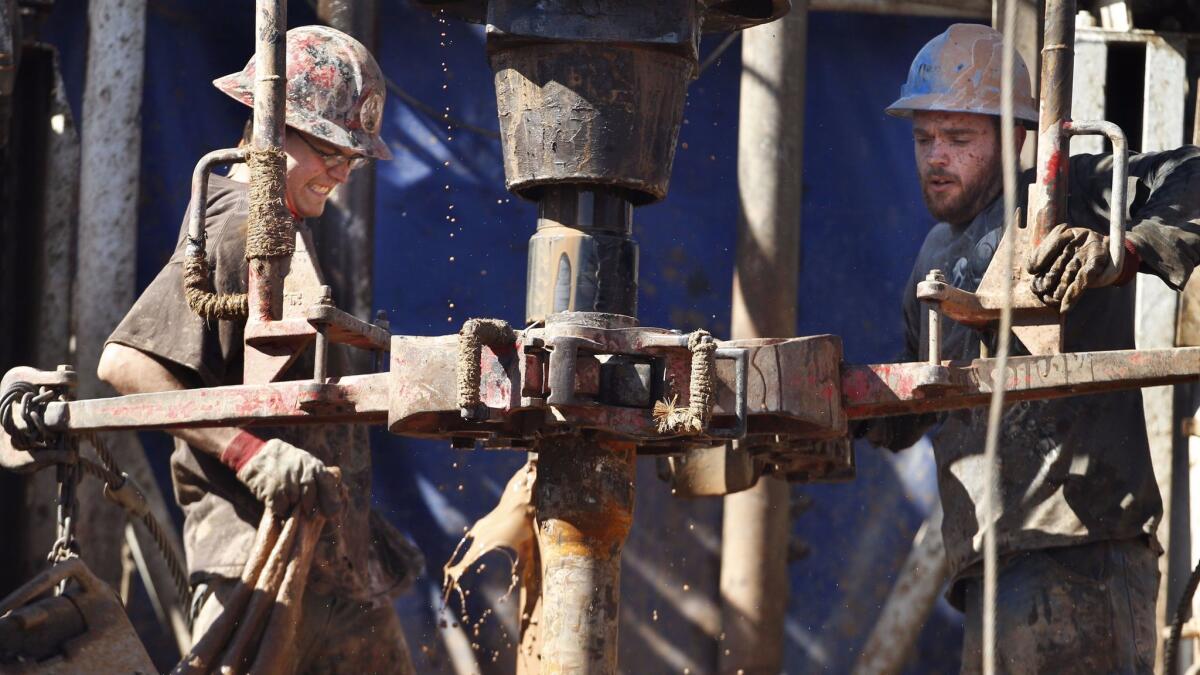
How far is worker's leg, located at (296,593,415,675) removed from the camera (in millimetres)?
5805

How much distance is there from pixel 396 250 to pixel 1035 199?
3359mm

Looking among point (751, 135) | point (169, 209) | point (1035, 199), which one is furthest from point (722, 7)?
point (169, 209)

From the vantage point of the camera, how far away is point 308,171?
567 cm

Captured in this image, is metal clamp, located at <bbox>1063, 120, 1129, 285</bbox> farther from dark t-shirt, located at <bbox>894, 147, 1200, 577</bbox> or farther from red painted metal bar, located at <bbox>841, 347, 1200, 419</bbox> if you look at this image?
dark t-shirt, located at <bbox>894, 147, 1200, 577</bbox>

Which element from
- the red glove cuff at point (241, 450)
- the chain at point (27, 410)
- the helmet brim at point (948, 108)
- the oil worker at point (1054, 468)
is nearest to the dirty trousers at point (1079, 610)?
the oil worker at point (1054, 468)

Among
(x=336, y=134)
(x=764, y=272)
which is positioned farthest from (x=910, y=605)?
(x=336, y=134)

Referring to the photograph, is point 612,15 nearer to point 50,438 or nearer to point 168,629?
point 50,438

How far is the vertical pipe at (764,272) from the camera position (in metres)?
7.16

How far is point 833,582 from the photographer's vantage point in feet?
24.1

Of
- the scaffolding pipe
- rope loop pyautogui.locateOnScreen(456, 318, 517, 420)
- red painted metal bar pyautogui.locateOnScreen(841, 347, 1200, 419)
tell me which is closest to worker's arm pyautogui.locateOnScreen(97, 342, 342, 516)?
rope loop pyautogui.locateOnScreen(456, 318, 517, 420)

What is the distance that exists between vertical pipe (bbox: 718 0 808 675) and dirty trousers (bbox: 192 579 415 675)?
1.57 metres

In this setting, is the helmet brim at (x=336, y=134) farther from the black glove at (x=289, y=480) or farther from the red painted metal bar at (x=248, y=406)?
the red painted metal bar at (x=248, y=406)

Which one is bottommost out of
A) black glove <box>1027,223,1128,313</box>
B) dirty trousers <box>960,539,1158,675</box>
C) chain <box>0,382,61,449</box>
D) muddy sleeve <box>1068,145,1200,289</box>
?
dirty trousers <box>960,539,1158,675</box>

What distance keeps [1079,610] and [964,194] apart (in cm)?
117
